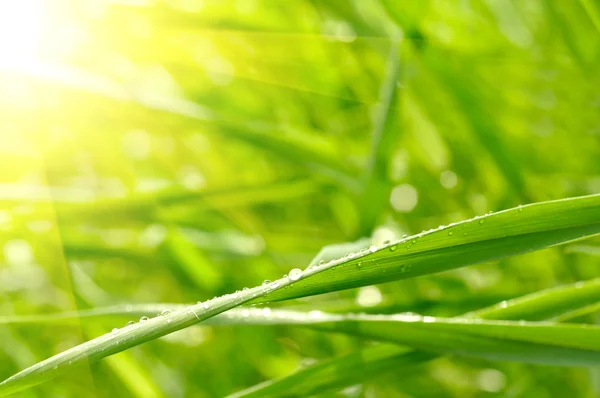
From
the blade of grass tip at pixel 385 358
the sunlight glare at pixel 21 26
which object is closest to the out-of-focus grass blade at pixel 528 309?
the blade of grass tip at pixel 385 358

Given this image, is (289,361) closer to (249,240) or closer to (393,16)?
(249,240)

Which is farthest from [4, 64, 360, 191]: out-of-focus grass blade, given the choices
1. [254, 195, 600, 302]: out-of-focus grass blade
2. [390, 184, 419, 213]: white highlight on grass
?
[254, 195, 600, 302]: out-of-focus grass blade

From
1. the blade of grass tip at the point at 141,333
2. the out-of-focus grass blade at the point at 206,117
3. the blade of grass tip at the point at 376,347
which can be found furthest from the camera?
the out-of-focus grass blade at the point at 206,117

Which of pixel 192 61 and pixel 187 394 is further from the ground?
pixel 192 61

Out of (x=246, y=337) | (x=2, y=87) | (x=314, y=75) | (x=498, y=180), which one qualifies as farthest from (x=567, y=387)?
(x=2, y=87)

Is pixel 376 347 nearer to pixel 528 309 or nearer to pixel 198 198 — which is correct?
pixel 528 309

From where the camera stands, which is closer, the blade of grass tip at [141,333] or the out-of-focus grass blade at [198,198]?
the blade of grass tip at [141,333]

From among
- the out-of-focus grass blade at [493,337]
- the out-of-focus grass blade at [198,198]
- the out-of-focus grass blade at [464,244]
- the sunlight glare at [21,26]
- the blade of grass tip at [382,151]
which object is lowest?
the out-of-focus grass blade at [493,337]

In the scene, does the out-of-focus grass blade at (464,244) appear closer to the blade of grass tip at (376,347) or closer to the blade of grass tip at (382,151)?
the blade of grass tip at (376,347)

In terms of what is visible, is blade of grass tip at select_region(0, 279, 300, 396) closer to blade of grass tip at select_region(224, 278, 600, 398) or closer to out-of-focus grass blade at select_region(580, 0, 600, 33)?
blade of grass tip at select_region(224, 278, 600, 398)
